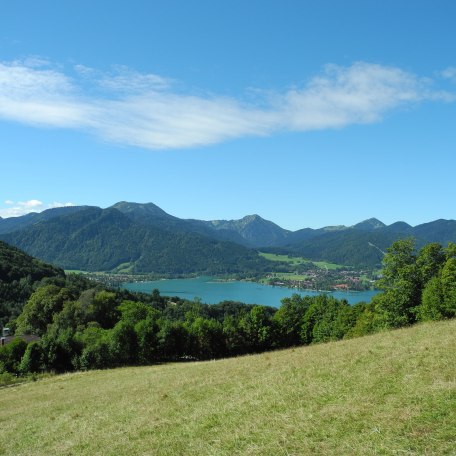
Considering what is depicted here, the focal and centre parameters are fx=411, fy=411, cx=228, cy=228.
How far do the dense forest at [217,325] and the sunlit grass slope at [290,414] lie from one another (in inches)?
1052

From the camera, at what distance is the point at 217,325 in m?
80.6

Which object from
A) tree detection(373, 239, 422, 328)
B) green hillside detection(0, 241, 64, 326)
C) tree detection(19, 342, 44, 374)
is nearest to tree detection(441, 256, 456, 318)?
tree detection(373, 239, 422, 328)

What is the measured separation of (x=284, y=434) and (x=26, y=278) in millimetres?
140457

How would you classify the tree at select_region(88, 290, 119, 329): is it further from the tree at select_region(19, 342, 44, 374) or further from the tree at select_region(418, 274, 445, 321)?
the tree at select_region(418, 274, 445, 321)

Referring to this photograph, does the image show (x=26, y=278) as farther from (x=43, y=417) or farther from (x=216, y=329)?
(x=43, y=417)

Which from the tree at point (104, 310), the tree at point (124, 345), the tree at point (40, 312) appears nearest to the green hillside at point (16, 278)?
the tree at point (40, 312)

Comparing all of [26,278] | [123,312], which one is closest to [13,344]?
[123,312]

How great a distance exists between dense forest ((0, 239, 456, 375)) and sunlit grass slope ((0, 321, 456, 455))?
1052 inches

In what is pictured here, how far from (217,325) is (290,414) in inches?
2773

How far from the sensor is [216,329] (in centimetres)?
7925

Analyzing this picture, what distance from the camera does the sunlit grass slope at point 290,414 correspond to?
30.3 feet

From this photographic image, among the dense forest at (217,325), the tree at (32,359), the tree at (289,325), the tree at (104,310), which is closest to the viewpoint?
the dense forest at (217,325)

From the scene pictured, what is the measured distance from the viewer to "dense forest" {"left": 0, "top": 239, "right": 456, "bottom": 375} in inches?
1799

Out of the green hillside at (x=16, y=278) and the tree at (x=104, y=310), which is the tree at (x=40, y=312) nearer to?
the tree at (x=104, y=310)
